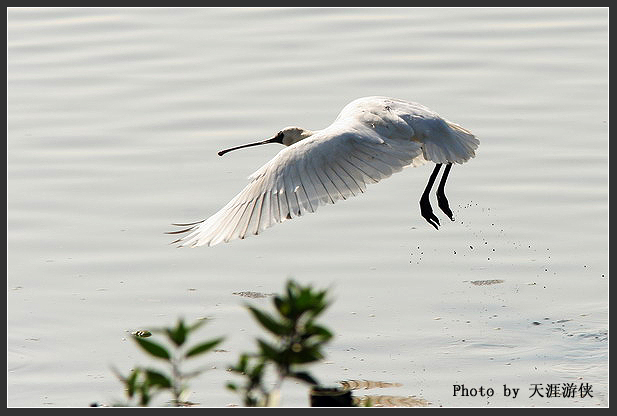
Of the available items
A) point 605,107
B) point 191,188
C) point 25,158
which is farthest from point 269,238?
point 605,107

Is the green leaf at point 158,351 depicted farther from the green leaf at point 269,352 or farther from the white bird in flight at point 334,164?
the white bird in flight at point 334,164

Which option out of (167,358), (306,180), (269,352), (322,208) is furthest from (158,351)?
(322,208)

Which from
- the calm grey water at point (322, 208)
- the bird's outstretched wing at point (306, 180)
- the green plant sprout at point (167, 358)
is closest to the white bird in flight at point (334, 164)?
the bird's outstretched wing at point (306, 180)

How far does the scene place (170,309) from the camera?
9.61 m

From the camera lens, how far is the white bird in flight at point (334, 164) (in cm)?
797

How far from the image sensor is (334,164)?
822 cm

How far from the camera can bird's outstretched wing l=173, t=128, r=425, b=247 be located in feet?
26.1

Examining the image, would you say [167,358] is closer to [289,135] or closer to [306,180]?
[306,180]

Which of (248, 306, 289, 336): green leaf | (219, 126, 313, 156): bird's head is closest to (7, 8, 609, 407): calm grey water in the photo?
(219, 126, 313, 156): bird's head

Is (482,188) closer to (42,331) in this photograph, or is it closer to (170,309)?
(170,309)

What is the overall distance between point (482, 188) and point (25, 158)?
4.24 meters

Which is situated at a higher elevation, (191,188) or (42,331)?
(191,188)

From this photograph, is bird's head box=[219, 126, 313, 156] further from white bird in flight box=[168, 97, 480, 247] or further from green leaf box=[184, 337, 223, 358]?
green leaf box=[184, 337, 223, 358]

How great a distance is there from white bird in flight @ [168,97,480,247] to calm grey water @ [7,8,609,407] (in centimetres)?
110
